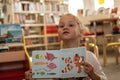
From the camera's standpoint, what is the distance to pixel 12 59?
238 centimetres

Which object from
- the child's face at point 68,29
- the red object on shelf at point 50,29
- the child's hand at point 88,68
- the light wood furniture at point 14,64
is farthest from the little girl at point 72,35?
the red object on shelf at point 50,29

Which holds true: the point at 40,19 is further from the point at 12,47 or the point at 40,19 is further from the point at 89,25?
the point at 12,47

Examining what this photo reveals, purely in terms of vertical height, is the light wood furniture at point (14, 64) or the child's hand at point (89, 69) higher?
the child's hand at point (89, 69)

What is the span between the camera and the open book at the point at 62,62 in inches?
43.1

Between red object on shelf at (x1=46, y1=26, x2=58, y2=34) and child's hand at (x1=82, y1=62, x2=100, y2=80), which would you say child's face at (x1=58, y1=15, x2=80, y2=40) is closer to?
child's hand at (x1=82, y1=62, x2=100, y2=80)

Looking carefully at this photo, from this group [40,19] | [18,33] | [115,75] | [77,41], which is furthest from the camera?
[40,19]

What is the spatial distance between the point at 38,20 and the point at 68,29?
478 centimetres

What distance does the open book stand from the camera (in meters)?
1.09

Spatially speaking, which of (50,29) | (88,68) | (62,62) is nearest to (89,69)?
(88,68)

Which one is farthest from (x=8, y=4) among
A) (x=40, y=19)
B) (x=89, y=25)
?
(x=89, y=25)

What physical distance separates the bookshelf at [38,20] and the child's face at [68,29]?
13.5 ft

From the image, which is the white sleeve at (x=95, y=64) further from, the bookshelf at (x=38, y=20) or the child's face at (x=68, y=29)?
the bookshelf at (x=38, y=20)

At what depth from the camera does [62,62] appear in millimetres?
1107

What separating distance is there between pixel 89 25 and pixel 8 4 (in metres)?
2.40
